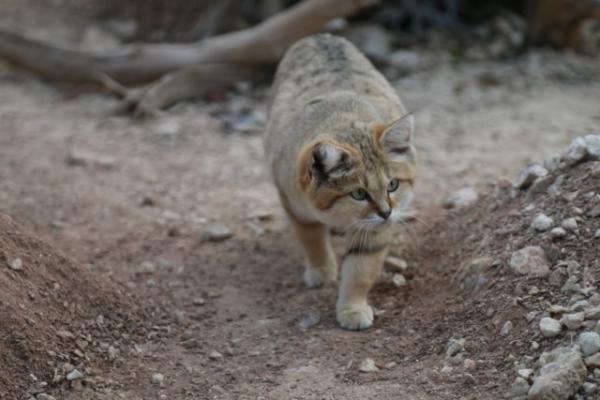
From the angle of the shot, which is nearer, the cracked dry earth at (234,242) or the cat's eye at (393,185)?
the cracked dry earth at (234,242)

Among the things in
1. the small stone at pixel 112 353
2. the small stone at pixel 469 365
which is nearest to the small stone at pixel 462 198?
the small stone at pixel 469 365

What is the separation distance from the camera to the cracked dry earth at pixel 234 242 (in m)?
4.24

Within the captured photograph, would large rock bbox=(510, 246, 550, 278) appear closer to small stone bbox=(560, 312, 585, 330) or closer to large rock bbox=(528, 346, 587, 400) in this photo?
small stone bbox=(560, 312, 585, 330)

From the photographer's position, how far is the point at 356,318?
191 inches

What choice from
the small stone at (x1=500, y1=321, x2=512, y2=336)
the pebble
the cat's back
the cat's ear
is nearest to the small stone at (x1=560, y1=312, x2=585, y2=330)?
the small stone at (x1=500, y1=321, x2=512, y2=336)

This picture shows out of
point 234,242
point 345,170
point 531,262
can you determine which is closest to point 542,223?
point 531,262

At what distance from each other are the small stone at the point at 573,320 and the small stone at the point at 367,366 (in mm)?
954

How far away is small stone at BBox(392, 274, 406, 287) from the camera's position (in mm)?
5301

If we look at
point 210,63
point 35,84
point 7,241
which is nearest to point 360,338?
point 7,241

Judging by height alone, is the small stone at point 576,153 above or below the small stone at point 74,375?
above

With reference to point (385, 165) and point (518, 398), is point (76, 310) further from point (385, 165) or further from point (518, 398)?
point (518, 398)

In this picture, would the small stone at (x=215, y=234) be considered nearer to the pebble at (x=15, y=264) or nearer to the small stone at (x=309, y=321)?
Result: the small stone at (x=309, y=321)

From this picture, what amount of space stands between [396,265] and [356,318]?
73cm

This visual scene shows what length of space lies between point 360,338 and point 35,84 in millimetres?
6032
